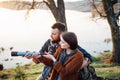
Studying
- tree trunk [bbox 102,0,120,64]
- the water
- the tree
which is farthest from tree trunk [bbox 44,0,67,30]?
the water

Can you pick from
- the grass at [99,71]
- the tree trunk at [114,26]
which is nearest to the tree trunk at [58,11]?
the tree trunk at [114,26]

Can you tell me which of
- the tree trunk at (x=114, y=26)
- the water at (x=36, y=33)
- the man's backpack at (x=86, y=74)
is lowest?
the water at (x=36, y=33)

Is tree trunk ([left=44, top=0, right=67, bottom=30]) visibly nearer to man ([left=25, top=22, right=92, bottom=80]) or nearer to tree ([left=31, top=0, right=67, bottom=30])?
tree ([left=31, top=0, right=67, bottom=30])

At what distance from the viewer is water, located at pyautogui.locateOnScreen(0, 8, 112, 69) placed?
24.5 meters

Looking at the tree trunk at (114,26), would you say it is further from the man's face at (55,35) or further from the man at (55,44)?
the man's face at (55,35)

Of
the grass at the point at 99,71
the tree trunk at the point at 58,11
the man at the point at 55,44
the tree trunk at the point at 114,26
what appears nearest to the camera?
the man at the point at 55,44

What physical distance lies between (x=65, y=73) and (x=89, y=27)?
28.8 m

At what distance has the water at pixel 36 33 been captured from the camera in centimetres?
2445

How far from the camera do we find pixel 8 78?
17.1 meters

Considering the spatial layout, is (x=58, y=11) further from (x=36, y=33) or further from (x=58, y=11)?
(x=36, y=33)

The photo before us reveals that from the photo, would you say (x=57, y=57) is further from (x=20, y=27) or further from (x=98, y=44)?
(x=20, y=27)

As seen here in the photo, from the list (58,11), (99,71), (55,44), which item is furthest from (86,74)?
(58,11)

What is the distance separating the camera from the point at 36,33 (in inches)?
1312

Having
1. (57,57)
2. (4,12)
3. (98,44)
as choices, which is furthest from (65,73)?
(4,12)
